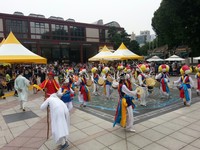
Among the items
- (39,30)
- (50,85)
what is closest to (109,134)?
(50,85)

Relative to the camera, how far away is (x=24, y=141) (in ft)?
15.5

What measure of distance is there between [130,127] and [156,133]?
2.43 feet

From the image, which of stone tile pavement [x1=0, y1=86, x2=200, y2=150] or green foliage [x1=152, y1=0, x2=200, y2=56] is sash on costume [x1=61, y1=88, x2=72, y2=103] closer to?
stone tile pavement [x1=0, y1=86, x2=200, y2=150]

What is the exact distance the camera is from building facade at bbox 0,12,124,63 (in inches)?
1207

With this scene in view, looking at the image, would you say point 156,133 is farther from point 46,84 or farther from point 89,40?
point 89,40

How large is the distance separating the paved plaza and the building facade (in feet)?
90.5

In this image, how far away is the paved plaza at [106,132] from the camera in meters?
4.34

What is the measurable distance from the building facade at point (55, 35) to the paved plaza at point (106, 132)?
27.6m

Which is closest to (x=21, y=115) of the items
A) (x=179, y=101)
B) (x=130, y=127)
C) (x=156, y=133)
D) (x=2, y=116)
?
(x=2, y=116)

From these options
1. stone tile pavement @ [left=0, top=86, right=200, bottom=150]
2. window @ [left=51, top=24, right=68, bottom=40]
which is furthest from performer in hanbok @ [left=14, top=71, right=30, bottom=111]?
window @ [left=51, top=24, right=68, bottom=40]

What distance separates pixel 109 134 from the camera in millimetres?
4988

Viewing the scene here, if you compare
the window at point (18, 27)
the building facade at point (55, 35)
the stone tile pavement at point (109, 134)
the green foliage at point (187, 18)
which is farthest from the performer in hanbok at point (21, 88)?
the window at point (18, 27)

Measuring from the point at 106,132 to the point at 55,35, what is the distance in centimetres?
3275

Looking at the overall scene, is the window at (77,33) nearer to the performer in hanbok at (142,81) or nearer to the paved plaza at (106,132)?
the performer in hanbok at (142,81)
